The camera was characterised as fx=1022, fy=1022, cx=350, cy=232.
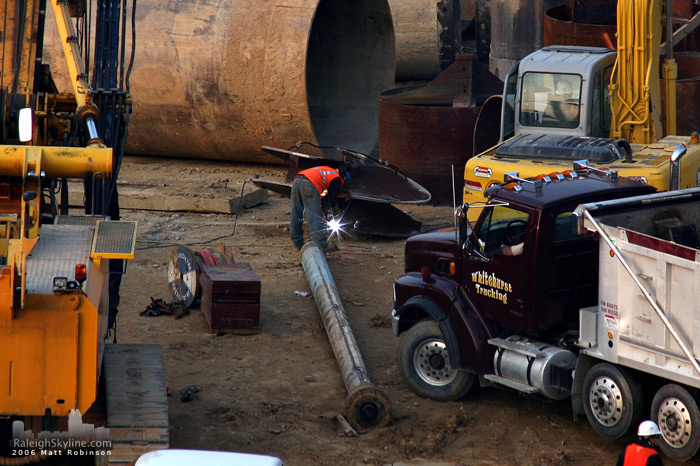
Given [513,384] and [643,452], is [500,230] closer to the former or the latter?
[513,384]

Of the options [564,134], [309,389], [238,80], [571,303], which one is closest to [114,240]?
[309,389]

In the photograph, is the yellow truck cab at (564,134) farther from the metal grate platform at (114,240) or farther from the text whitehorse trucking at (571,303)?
the metal grate platform at (114,240)

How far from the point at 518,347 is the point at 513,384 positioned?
322mm

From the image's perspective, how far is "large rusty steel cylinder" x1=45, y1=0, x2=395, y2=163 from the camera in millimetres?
17750

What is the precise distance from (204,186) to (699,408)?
1189 centimetres

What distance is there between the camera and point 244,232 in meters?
15.5

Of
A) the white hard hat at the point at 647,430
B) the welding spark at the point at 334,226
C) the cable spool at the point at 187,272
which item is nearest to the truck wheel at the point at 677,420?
the white hard hat at the point at 647,430

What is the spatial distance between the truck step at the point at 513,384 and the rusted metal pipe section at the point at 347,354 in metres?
0.93

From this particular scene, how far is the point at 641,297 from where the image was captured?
7.77 m

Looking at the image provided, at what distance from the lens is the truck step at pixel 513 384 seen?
8539 millimetres

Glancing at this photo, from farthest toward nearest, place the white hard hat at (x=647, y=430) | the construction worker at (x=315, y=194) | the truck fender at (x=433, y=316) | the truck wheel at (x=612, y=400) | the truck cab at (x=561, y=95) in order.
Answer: the construction worker at (x=315, y=194)
the truck cab at (x=561, y=95)
the truck fender at (x=433, y=316)
the truck wheel at (x=612, y=400)
the white hard hat at (x=647, y=430)

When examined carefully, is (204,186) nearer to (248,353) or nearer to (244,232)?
(244,232)

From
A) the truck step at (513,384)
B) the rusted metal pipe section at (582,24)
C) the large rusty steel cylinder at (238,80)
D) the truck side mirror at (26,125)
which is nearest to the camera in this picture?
the truck side mirror at (26,125)

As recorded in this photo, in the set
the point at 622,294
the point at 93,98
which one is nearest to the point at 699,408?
the point at 622,294
